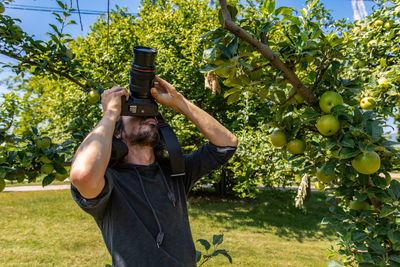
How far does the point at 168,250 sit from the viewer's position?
1238mm

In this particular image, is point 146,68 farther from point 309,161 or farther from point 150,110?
point 309,161

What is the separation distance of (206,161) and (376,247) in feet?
3.00

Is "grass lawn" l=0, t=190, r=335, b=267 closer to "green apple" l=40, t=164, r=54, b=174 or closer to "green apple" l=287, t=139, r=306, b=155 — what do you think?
"green apple" l=40, t=164, r=54, b=174

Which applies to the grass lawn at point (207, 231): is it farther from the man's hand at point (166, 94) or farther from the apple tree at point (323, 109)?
the man's hand at point (166, 94)

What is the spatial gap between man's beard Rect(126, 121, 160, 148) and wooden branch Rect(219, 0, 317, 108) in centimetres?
64

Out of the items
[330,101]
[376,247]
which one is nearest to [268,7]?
[330,101]

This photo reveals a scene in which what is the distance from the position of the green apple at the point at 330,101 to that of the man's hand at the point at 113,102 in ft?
3.02

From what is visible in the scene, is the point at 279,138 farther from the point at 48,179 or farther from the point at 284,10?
the point at 48,179

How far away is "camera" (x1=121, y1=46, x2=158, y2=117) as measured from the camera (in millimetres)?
1355

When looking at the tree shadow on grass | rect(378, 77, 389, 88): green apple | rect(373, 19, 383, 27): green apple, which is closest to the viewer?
rect(378, 77, 389, 88): green apple

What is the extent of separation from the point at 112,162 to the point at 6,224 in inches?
262

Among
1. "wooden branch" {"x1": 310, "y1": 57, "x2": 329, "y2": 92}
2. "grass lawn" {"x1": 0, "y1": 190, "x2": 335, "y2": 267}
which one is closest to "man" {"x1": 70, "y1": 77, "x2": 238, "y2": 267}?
"wooden branch" {"x1": 310, "y1": 57, "x2": 329, "y2": 92}

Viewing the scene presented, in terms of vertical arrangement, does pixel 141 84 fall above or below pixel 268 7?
below

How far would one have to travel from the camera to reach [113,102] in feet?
4.25
